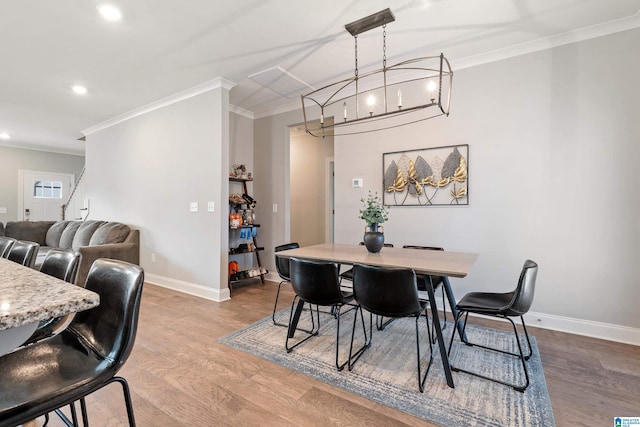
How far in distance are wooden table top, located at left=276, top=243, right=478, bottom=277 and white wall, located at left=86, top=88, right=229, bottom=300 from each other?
1.59 meters

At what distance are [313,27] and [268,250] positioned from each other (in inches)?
122

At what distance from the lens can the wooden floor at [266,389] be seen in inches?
62.9

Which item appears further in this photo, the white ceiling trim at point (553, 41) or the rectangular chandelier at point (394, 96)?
the rectangular chandelier at point (394, 96)

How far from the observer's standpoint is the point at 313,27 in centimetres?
253

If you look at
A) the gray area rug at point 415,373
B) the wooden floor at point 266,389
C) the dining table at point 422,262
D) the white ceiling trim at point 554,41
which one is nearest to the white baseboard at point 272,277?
the gray area rug at point 415,373

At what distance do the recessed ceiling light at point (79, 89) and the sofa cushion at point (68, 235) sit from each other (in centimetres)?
224

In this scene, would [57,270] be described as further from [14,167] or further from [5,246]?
[14,167]

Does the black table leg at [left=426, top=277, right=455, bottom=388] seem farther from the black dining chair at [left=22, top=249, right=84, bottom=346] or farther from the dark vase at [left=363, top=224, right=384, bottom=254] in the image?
the black dining chair at [left=22, top=249, right=84, bottom=346]

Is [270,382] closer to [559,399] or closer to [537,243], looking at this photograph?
[559,399]

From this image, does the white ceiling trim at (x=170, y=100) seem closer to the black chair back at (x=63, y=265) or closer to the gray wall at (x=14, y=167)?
the black chair back at (x=63, y=265)

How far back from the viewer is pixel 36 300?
736 mm

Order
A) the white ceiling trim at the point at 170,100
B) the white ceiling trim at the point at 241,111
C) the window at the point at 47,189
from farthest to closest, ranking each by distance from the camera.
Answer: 1. the window at the point at 47,189
2. the white ceiling trim at the point at 241,111
3. the white ceiling trim at the point at 170,100

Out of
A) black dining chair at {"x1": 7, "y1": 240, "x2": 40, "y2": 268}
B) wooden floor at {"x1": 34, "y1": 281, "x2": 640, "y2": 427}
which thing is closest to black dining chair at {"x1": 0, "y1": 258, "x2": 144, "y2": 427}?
wooden floor at {"x1": 34, "y1": 281, "x2": 640, "y2": 427}

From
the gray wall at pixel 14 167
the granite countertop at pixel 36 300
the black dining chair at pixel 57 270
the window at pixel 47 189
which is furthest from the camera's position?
the window at pixel 47 189
